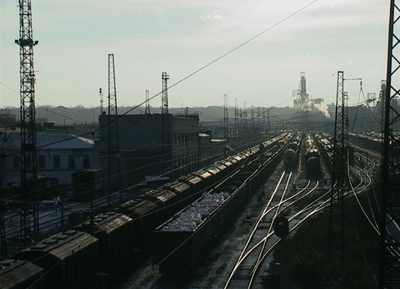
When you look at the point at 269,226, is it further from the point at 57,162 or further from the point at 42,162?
the point at 42,162

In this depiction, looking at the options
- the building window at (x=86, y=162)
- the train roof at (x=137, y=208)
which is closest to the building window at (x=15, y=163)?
the building window at (x=86, y=162)

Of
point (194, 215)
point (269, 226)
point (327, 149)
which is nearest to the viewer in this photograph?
point (194, 215)

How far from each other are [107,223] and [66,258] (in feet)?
13.7

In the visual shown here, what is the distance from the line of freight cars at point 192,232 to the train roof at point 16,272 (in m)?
6.67

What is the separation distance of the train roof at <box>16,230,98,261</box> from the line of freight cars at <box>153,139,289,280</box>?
11.4ft

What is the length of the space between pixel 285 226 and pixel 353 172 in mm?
47544

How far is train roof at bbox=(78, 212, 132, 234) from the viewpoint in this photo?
17.7 meters

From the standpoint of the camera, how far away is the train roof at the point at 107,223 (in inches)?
698

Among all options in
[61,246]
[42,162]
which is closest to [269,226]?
[61,246]

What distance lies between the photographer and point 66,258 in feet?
47.5

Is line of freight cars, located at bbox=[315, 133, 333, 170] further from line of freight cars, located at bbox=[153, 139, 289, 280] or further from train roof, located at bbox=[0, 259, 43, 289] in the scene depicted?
train roof, located at bbox=[0, 259, 43, 289]

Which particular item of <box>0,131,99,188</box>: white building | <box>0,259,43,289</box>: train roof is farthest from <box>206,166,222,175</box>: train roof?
<box>0,259,43,289</box>: train roof

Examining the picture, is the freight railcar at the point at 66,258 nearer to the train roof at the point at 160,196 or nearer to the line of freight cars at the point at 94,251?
the line of freight cars at the point at 94,251

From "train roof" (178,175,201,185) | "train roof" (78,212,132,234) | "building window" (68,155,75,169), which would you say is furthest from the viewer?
"building window" (68,155,75,169)
